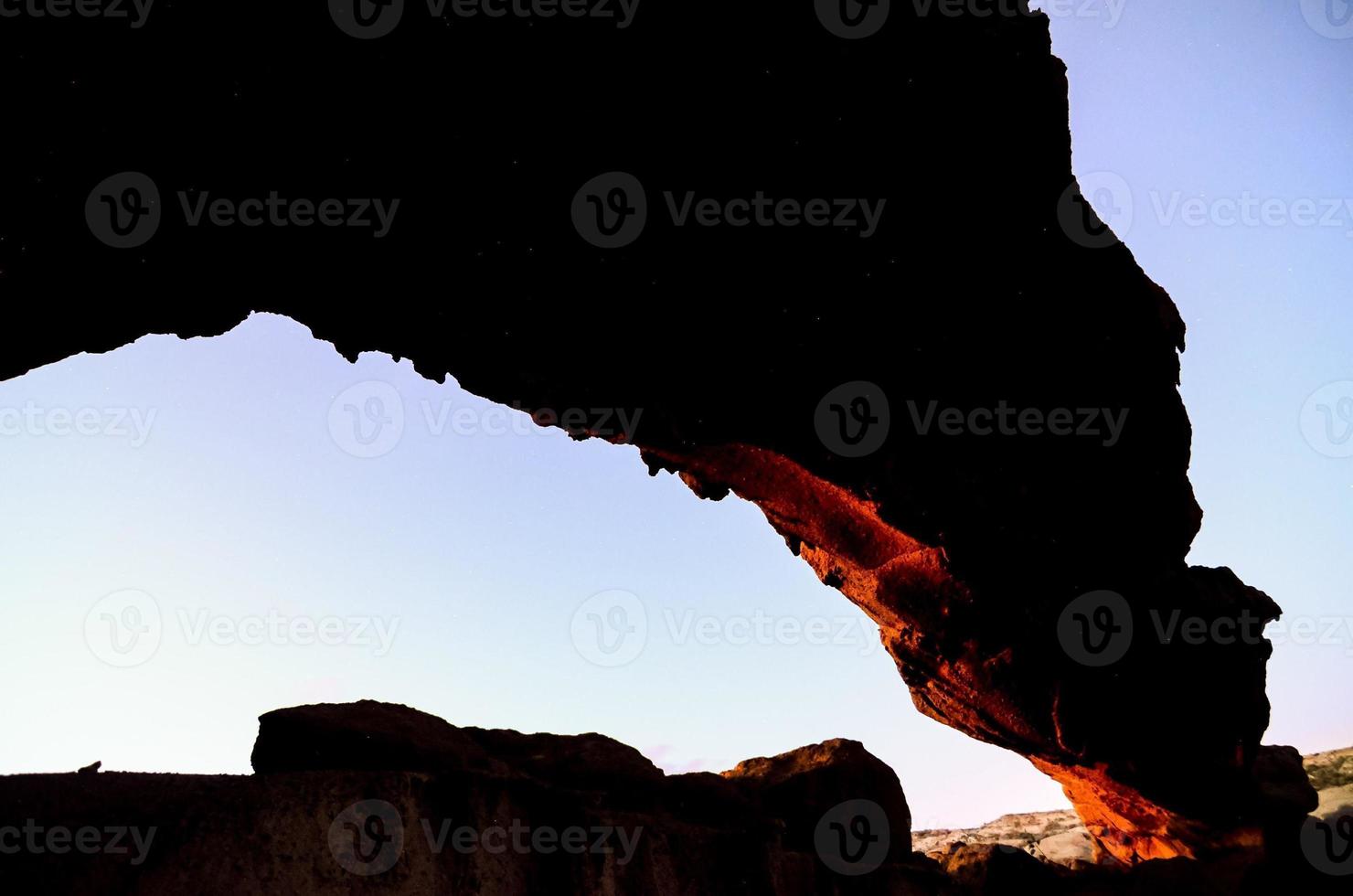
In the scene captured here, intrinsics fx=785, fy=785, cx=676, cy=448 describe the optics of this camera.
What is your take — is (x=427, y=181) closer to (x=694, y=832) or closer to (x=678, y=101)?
(x=678, y=101)

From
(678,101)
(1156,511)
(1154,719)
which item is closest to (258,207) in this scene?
(678,101)

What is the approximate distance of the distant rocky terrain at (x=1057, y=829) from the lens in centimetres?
1956

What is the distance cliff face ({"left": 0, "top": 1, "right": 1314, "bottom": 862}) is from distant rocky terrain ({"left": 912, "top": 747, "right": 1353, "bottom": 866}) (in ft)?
12.9

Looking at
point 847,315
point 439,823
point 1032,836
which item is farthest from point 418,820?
point 1032,836

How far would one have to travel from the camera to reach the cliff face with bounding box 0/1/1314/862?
7.10 m

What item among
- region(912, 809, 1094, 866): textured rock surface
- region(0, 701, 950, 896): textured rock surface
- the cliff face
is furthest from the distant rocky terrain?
region(0, 701, 950, 896): textured rock surface

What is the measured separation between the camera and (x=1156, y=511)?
12.8 metres

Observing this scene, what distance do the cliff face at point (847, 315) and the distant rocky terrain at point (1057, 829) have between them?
3.94 metres

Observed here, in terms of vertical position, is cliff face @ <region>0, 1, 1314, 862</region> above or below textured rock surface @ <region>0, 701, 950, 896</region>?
above

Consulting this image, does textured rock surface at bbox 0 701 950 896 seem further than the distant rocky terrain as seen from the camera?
No

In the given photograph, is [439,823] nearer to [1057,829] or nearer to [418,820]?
[418,820]

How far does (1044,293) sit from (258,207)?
9469 mm

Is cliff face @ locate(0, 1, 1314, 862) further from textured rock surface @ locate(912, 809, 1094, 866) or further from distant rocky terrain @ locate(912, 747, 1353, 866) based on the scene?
textured rock surface @ locate(912, 809, 1094, 866)

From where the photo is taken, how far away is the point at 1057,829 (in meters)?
30.1
